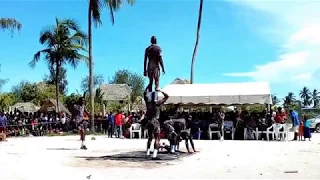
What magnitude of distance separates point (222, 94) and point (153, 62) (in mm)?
11070

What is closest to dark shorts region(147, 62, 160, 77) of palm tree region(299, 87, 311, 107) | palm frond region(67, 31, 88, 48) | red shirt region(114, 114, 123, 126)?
red shirt region(114, 114, 123, 126)

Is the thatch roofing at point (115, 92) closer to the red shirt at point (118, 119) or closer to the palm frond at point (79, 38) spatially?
the palm frond at point (79, 38)

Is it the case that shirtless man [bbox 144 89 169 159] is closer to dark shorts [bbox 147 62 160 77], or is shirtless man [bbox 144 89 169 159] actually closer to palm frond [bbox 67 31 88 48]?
dark shorts [bbox 147 62 160 77]

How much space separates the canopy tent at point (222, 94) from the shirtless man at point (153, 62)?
34.8ft

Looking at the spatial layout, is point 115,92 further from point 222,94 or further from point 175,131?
point 175,131

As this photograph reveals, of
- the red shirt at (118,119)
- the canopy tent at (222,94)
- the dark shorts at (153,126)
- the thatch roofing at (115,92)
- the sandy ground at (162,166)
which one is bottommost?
the sandy ground at (162,166)

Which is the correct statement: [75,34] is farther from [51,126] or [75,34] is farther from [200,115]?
[200,115]

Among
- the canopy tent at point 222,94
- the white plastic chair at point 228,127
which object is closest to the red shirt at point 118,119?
the canopy tent at point 222,94

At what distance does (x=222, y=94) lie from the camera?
22922 mm

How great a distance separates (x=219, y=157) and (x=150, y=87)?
2.64 meters

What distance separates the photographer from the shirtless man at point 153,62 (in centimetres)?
1234

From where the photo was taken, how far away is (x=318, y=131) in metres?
30.3

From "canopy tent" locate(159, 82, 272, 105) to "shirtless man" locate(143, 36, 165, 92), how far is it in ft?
34.8

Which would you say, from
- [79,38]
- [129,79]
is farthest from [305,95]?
[79,38]
